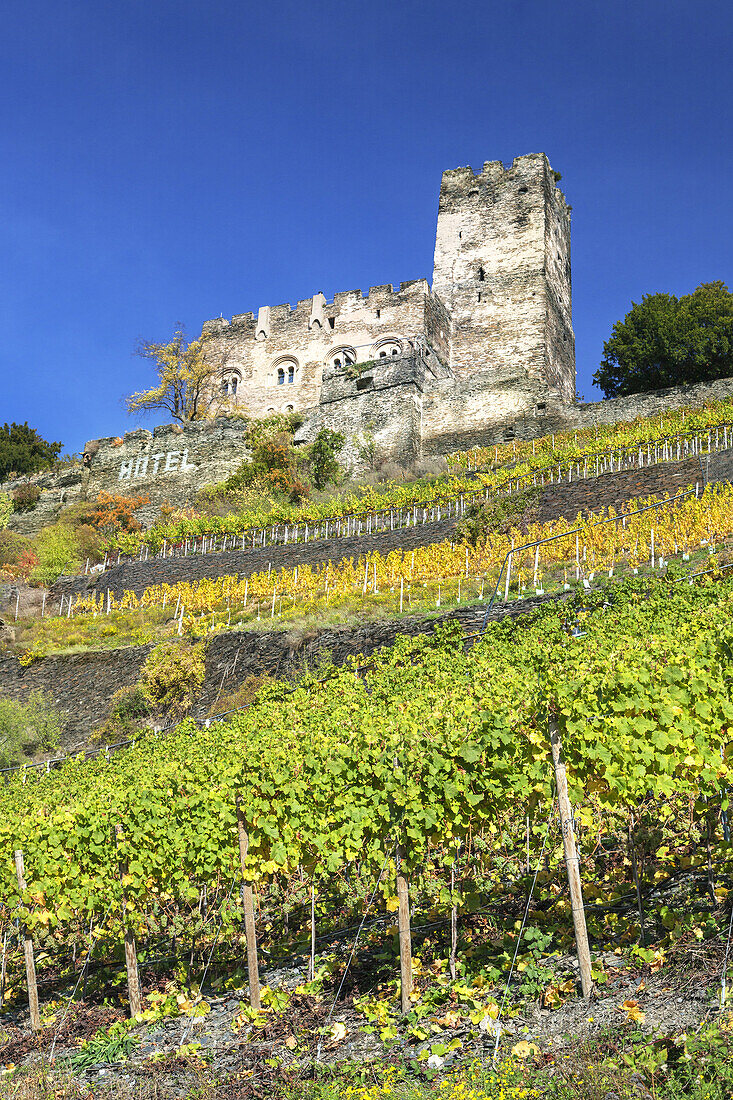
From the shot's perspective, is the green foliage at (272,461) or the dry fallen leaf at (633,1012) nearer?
the dry fallen leaf at (633,1012)

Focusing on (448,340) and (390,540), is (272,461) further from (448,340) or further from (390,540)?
(390,540)

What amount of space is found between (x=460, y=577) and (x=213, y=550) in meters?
9.90

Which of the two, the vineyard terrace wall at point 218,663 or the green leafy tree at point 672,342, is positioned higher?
the green leafy tree at point 672,342

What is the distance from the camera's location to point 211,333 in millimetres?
39000

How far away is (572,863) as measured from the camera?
4.82m

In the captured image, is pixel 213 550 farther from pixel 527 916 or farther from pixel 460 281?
pixel 527 916

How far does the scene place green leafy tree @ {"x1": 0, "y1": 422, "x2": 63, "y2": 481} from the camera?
3944cm

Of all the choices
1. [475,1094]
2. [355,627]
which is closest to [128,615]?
[355,627]

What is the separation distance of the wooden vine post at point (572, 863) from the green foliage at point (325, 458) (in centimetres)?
2307

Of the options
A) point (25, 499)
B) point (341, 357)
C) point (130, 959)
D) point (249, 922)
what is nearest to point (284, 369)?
point (341, 357)

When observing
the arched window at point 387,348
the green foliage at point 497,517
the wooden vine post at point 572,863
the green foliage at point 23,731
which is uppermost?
the arched window at point 387,348

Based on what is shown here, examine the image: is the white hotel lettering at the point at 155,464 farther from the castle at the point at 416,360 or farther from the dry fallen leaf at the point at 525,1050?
the dry fallen leaf at the point at 525,1050

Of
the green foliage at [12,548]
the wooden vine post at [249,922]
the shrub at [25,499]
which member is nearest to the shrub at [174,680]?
the wooden vine post at [249,922]

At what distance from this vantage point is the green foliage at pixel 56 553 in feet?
81.3
